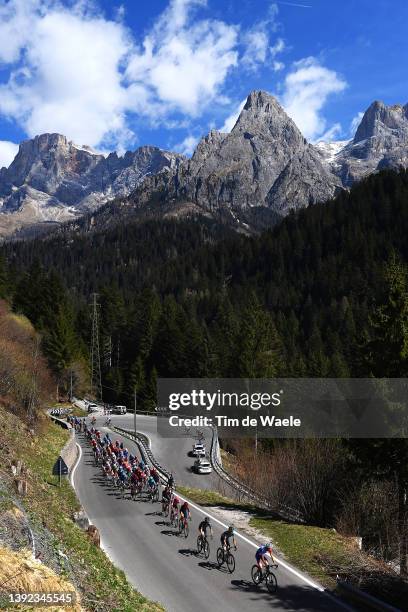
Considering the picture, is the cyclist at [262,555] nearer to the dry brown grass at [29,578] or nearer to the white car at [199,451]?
the dry brown grass at [29,578]

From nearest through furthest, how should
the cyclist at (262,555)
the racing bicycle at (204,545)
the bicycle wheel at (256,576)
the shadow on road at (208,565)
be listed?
the cyclist at (262,555), the bicycle wheel at (256,576), the shadow on road at (208,565), the racing bicycle at (204,545)

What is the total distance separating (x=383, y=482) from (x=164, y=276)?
14887 centimetres

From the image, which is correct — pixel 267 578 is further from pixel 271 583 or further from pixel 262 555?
pixel 262 555

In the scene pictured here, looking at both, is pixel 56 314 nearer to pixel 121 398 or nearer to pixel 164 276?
pixel 121 398

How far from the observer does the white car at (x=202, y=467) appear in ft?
128

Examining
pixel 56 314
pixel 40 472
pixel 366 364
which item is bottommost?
pixel 40 472

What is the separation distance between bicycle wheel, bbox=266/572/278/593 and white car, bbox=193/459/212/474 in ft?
83.8

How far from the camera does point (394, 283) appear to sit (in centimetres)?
2344

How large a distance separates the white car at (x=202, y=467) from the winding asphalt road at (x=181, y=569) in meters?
Answer: 13.3

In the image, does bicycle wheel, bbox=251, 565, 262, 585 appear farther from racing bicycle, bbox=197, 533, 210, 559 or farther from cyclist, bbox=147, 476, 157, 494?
cyclist, bbox=147, 476, 157, 494

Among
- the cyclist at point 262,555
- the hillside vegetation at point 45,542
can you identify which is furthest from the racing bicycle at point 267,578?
the hillside vegetation at point 45,542

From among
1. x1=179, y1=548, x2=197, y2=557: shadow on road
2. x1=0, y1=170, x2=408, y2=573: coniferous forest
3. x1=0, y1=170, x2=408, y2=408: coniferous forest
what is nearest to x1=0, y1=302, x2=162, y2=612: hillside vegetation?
x1=179, y1=548, x2=197, y2=557: shadow on road

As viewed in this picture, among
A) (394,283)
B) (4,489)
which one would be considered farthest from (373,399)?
(4,489)

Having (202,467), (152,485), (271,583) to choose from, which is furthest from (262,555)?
(202,467)
